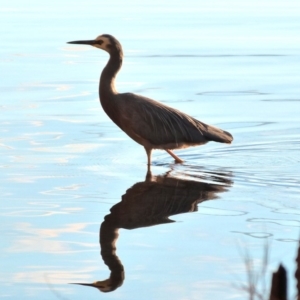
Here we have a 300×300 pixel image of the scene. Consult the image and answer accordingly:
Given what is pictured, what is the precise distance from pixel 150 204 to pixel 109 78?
298 centimetres

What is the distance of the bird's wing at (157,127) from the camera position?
10750mm

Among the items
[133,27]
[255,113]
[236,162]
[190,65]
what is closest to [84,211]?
[236,162]

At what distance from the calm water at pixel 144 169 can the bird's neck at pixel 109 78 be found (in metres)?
0.55

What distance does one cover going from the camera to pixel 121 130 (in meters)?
12.0

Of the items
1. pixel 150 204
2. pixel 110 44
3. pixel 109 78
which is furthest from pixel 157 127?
pixel 150 204

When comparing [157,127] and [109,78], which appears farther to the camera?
[109,78]

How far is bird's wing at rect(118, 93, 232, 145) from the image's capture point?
10750 millimetres

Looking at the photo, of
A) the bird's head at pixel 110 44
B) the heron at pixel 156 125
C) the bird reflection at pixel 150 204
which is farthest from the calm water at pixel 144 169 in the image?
the bird's head at pixel 110 44

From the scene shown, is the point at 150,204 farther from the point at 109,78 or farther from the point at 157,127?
the point at 109,78

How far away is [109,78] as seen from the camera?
442 inches

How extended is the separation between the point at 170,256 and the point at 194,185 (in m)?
2.40

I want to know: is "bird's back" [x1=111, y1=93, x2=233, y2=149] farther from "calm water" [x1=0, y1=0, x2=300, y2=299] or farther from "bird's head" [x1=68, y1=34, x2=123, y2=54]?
"bird's head" [x1=68, y1=34, x2=123, y2=54]

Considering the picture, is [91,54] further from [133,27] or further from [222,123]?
[222,123]

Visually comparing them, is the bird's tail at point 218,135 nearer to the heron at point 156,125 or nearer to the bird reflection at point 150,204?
the heron at point 156,125
